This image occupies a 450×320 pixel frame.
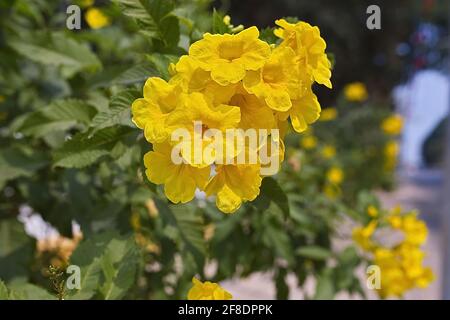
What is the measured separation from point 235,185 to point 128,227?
79cm

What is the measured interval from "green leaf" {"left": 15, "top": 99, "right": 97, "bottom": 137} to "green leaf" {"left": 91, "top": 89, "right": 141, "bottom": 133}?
0.32 m

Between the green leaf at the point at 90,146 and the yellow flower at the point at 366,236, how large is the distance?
3.97ft

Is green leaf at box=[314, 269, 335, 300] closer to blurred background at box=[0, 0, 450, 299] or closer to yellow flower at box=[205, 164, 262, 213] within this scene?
blurred background at box=[0, 0, 450, 299]

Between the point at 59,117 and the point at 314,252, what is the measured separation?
3.74 ft

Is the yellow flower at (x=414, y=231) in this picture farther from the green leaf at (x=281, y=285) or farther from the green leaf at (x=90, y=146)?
the green leaf at (x=90, y=146)

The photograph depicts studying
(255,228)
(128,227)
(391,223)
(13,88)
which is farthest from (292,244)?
(13,88)

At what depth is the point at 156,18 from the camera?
1204mm

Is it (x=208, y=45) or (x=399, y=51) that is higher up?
(x=399, y=51)

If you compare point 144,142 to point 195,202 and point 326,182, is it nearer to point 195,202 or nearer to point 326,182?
point 195,202

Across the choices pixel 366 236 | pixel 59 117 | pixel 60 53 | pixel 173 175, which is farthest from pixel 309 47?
pixel 366 236

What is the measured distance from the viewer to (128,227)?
1616mm

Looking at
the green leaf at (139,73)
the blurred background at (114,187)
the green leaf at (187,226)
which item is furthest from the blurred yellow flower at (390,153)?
the green leaf at (139,73)

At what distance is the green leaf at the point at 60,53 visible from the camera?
1752 mm

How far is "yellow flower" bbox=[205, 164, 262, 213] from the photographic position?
0.87m
